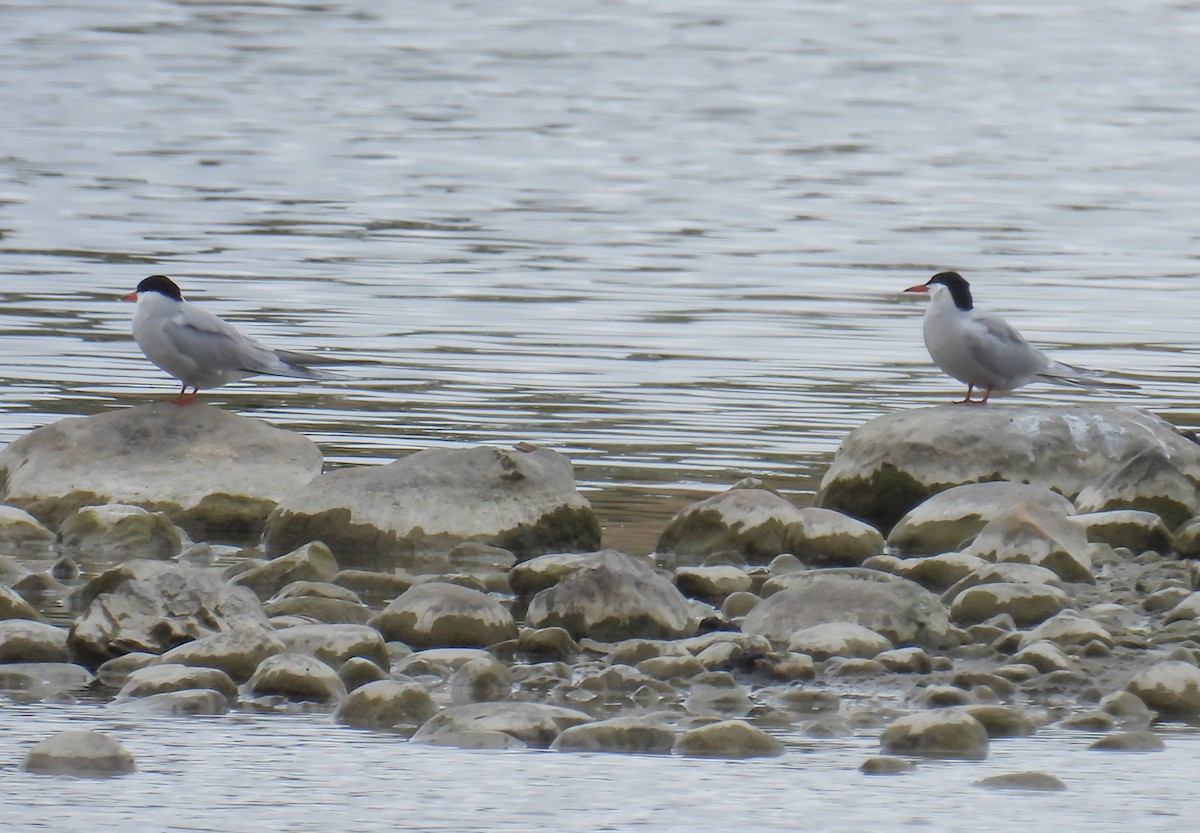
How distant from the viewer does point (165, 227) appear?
20562mm

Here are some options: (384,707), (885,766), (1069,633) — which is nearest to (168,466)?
→ (384,707)

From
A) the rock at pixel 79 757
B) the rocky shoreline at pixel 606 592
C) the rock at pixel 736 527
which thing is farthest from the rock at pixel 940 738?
the rock at pixel 736 527

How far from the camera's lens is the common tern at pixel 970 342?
11.1 meters

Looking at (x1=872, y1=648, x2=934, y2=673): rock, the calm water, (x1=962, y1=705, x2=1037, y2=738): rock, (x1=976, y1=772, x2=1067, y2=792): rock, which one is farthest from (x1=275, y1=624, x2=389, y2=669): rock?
(x1=976, y1=772, x2=1067, y2=792): rock

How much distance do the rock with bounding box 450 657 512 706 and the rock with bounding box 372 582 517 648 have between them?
1.74 feet

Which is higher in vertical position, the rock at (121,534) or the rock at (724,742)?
the rock at (724,742)

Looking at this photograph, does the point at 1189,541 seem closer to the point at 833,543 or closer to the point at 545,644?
the point at 833,543

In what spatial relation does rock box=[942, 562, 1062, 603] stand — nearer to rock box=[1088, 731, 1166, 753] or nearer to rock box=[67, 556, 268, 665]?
rock box=[1088, 731, 1166, 753]

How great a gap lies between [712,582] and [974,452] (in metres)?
2.12

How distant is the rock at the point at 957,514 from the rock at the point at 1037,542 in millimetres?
439

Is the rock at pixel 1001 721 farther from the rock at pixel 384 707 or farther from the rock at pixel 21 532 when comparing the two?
the rock at pixel 21 532

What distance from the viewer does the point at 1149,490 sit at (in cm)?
1005

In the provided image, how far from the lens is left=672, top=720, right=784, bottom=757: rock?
644 cm

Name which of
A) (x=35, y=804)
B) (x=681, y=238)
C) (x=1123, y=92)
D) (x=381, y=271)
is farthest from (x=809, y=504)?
(x=1123, y=92)
